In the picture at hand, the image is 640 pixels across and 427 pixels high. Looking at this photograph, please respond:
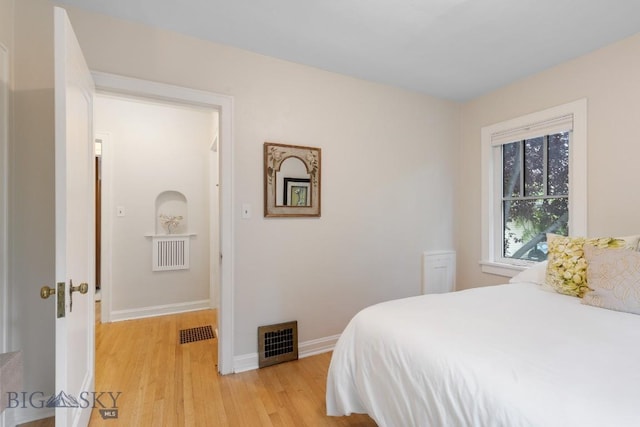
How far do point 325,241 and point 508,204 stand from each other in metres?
1.93

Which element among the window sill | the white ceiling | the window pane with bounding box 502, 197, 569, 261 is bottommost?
the window sill

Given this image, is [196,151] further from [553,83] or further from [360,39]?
[553,83]

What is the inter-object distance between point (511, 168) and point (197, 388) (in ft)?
10.8

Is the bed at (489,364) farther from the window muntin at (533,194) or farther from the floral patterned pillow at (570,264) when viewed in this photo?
the window muntin at (533,194)

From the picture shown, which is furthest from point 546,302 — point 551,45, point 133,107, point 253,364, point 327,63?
point 133,107

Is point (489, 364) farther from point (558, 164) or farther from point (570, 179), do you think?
point (558, 164)

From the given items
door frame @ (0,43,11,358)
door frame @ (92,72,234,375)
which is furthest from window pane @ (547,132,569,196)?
door frame @ (0,43,11,358)

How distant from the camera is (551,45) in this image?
7.04ft

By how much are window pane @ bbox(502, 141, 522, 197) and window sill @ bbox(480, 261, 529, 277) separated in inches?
27.3

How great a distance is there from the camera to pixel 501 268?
9.32ft

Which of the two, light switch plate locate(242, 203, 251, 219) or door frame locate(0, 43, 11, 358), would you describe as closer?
door frame locate(0, 43, 11, 358)

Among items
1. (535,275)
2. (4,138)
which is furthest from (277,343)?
(4,138)

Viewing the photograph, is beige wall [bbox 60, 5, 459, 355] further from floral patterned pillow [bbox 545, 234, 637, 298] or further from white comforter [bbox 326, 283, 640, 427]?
floral patterned pillow [bbox 545, 234, 637, 298]

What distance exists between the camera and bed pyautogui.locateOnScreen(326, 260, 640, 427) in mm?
810
